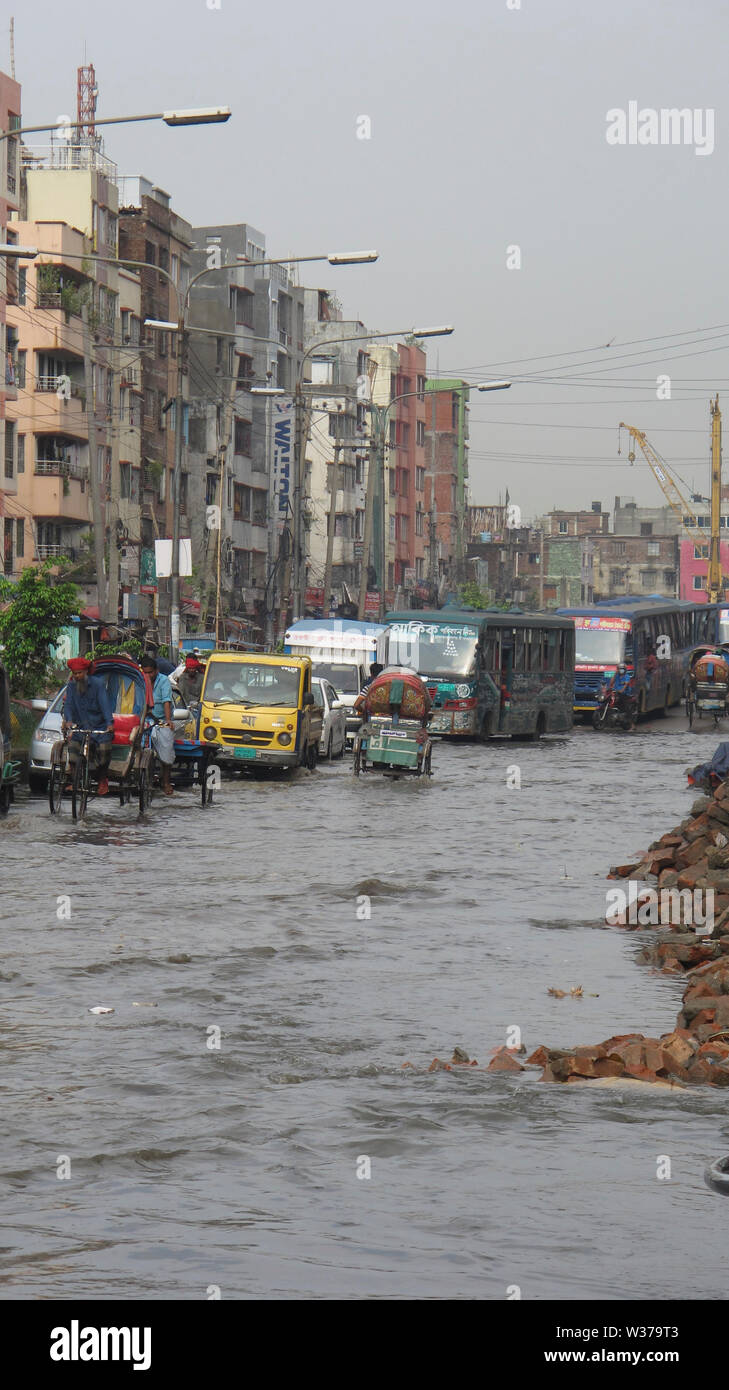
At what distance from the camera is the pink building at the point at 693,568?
178 meters

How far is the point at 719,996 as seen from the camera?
1202cm

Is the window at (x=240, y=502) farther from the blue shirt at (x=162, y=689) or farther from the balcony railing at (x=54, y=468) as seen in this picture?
the blue shirt at (x=162, y=689)

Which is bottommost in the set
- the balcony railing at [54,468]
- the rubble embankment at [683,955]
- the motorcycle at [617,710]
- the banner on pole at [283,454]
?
the motorcycle at [617,710]

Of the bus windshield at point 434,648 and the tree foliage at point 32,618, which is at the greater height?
the tree foliage at point 32,618

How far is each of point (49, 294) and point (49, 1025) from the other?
195ft

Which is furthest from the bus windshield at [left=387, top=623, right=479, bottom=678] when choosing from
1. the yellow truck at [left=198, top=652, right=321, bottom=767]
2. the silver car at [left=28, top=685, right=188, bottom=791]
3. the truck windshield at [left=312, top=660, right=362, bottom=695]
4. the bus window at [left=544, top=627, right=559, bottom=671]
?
the silver car at [left=28, top=685, right=188, bottom=791]

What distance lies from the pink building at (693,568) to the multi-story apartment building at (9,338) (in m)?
116

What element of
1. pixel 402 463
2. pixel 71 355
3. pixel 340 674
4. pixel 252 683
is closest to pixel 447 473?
pixel 402 463

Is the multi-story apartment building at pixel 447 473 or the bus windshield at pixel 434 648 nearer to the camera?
Result: the bus windshield at pixel 434 648

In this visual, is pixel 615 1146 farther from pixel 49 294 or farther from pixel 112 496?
pixel 112 496

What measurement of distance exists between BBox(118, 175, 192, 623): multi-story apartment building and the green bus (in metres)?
30.1

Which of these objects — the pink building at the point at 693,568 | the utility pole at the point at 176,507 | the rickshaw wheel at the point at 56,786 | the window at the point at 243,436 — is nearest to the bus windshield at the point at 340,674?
the utility pole at the point at 176,507

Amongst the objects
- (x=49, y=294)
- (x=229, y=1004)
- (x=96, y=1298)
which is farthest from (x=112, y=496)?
(x=96, y=1298)

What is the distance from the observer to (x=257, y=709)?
33.3 m
